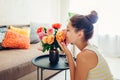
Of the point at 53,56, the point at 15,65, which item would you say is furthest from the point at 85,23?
the point at 15,65

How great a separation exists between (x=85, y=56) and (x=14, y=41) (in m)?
1.76

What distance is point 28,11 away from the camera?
3.56m

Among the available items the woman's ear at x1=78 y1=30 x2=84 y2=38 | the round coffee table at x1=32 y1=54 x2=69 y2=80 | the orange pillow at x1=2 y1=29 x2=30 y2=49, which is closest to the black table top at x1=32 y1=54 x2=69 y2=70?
the round coffee table at x1=32 y1=54 x2=69 y2=80

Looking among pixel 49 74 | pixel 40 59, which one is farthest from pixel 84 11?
pixel 40 59

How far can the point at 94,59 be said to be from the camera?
1.19 m

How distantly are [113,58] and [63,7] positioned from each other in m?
1.78

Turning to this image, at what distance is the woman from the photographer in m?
1.18

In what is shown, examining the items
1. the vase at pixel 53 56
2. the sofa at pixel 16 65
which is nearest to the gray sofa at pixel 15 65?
the sofa at pixel 16 65

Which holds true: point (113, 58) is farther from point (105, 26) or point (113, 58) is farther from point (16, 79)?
point (16, 79)

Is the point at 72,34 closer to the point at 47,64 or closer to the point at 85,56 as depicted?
the point at 85,56

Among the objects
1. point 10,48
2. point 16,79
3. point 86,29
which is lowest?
point 16,79

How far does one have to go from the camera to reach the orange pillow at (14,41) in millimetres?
2690

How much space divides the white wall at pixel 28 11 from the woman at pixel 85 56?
6.58ft

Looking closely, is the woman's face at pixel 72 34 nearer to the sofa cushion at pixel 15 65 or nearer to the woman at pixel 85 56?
the woman at pixel 85 56
